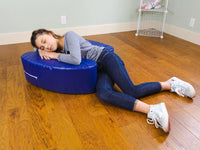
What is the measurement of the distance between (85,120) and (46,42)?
685 millimetres

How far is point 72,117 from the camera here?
4.25 ft

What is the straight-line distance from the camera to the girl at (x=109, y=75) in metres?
1.28

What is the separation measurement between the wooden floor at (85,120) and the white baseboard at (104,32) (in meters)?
0.87

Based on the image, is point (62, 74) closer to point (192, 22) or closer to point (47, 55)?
point (47, 55)

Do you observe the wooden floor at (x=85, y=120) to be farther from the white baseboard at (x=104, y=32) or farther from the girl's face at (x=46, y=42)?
the white baseboard at (x=104, y=32)

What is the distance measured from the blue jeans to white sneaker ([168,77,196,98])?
0.15m

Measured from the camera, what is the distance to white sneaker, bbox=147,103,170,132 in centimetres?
113

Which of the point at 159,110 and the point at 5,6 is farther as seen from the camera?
the point at 5,6

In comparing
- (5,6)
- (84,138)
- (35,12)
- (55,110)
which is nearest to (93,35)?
(35,12)

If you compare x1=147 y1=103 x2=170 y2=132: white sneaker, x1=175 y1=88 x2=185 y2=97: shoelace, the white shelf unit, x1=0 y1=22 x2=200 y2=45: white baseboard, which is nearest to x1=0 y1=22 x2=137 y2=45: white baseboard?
x1=0 y1=22 x2=200 y2=45: white baseboard

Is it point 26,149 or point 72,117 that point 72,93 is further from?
point 26,149

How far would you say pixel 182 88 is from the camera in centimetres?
151

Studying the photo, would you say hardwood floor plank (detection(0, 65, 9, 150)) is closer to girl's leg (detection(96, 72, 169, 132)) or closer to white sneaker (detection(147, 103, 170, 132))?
girl's leg (detection(96, 72, 169, 132))

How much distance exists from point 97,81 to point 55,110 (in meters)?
0.42
